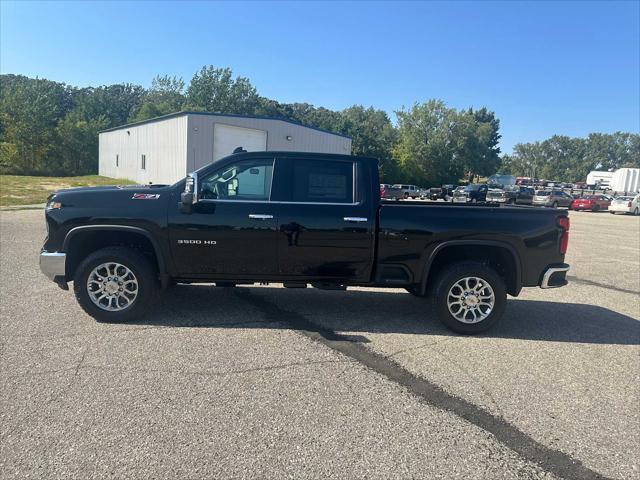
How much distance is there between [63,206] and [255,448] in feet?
11.9

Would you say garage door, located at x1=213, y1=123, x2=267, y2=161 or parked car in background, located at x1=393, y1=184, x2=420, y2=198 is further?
parked car in background, located at x1=393, y1=184, x2=420, y2=198

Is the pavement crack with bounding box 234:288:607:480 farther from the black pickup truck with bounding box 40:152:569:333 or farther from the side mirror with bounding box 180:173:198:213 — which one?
the side mirror with bounding box 180:173:198:213

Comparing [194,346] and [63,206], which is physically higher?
[63,206]

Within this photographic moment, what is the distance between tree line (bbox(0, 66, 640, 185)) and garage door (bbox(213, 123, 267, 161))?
17.7m

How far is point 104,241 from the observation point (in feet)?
17.3

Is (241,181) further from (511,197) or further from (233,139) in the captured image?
(511,197)

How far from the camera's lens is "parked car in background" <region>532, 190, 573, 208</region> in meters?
39.5

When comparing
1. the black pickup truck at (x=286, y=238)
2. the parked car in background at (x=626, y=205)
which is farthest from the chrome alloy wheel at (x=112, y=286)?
the parked car in background at (x=626, y=205)

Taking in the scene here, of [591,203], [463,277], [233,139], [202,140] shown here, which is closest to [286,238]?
[463,277]

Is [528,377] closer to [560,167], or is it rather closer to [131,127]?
[131,127]

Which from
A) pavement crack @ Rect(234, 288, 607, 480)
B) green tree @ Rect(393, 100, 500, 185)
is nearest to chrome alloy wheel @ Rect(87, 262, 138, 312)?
pavement crack @ Rect(234, 288, 607, 480)

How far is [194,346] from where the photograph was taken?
178 inches

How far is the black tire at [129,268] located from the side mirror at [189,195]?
0.78 metres

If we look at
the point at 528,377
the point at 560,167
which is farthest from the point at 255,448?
the point at 560,167
